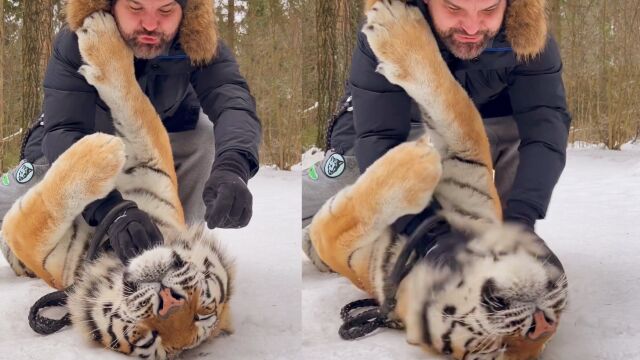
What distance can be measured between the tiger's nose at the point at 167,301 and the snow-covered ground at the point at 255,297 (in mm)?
66

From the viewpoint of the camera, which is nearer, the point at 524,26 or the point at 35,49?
the point at 524,26

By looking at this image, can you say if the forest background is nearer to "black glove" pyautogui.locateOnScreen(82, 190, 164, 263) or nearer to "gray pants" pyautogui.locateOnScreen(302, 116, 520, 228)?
"gray pants" pyautogui.locateOnScreen(302, 116, 520, 228)

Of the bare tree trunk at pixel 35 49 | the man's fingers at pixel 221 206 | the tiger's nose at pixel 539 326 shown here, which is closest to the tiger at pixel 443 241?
the tiger's nose at pixel 539 326

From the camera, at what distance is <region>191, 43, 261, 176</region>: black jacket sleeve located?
0.74 m

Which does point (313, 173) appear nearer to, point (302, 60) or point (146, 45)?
point (302, 60)

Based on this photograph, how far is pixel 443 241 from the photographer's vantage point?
631 millimetres

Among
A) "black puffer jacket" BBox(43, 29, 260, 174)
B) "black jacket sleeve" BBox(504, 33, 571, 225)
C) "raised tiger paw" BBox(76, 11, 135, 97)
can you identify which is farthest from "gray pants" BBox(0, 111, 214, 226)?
"black jacket sleeve" BBox(504, 33, 571, 225)

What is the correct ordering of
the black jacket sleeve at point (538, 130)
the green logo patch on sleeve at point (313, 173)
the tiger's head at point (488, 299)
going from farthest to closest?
the green logo patch on sleeve at point (313, 173) < the black jacket sleeve at point (538, 130) < the tiger's head at point (488, 299)

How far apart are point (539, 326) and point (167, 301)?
1.14 feet

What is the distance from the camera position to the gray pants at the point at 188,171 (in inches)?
29.7

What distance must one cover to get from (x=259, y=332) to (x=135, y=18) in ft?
1.22

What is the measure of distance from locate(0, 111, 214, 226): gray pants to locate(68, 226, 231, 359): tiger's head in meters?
0.09

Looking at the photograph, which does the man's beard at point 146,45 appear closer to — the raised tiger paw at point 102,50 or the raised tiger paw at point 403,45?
the raised tiger paw at point 102,50

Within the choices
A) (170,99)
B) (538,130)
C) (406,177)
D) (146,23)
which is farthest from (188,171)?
(538,130)
